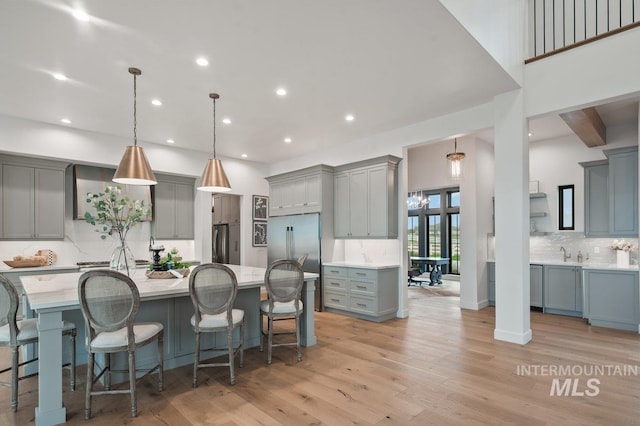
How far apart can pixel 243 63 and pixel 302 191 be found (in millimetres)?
3077

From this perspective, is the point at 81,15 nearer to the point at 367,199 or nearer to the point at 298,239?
the point at 367,199

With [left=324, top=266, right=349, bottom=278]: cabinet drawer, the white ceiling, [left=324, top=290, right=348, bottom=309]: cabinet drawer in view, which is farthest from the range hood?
[left=324, top=290, right=348, bottom=309]: cabinet drawer

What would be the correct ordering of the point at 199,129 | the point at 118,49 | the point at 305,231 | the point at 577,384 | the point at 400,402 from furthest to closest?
1. the point at 305,231
2. the point at 199,129
3. the point at 118,49
4. the point at 577,384
5. the point at 400,402

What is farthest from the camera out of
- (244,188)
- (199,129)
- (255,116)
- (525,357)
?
(244,188)

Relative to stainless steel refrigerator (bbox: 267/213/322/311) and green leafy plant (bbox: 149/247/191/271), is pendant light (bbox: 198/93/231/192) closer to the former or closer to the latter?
green leafy plant (bbox: 149/247/191/271)

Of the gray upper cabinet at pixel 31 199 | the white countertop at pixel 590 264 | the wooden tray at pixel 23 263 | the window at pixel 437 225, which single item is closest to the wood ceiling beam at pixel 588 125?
the white countertop at pixel 590 264

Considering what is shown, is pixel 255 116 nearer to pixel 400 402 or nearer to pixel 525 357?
pixel 400 402

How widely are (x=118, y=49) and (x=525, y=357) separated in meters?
4.90

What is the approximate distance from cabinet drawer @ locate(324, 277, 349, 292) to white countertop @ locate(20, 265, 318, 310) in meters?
1.72

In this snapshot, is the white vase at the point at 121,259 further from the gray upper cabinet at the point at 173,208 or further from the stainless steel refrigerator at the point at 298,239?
the gray upper cabinet at the point at 173,208

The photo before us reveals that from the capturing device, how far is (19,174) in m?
5.14

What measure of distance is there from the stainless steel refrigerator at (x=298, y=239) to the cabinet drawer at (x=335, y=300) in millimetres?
144

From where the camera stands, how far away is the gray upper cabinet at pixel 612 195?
196 inches

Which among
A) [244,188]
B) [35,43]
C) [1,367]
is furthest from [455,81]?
[1,367]
